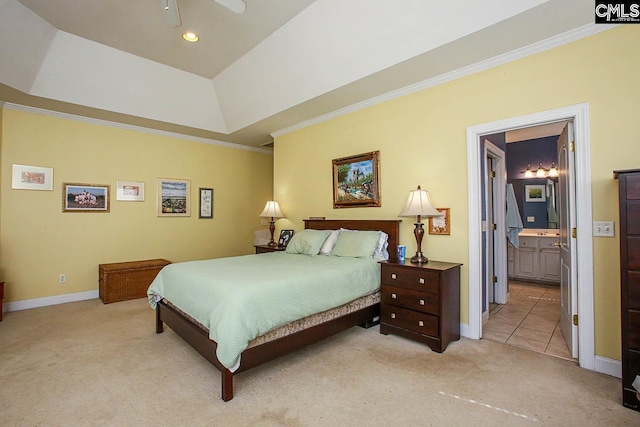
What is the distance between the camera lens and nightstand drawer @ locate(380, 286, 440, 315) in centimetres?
278

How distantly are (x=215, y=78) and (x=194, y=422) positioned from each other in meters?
4.47

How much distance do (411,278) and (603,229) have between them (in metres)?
1.53

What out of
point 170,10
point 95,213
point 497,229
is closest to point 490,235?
point 497,229

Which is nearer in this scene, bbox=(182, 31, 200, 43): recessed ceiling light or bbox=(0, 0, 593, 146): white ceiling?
bbox=(0, 0, 593, 146): white ceiling

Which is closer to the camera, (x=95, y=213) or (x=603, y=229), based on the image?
(x=603, y=229)

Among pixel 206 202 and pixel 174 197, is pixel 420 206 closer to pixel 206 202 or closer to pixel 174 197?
pixel 206 202

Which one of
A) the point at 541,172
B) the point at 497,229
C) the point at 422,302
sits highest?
the point at 541,172

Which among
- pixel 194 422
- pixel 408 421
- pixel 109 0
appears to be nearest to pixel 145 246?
pixel 109 0

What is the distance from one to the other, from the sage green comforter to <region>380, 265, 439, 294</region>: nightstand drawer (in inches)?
6.4

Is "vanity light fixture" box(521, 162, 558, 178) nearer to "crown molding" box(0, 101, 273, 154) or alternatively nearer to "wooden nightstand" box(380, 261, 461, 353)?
"wooden nightstand" box(380, 261, 461, 353)

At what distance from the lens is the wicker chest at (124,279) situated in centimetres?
432

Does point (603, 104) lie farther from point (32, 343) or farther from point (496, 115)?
point (32, 343)

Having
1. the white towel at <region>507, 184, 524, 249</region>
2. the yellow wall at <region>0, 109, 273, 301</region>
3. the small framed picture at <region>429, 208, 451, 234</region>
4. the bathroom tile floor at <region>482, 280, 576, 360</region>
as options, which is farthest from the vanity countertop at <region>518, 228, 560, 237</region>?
the yellow wall at <region>0, 109, 273, 301</region>

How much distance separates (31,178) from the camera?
13.8 ft
